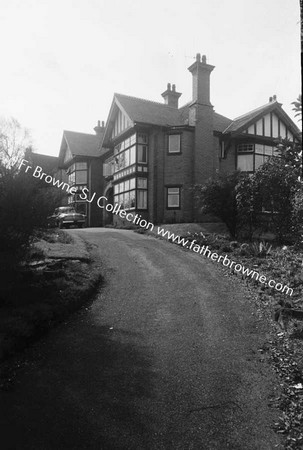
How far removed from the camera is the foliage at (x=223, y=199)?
17688 millimetres

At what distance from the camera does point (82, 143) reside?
3981cm

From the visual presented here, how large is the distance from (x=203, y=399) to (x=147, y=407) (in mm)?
788

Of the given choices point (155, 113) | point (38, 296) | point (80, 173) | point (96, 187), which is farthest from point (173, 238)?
point (80, 173)

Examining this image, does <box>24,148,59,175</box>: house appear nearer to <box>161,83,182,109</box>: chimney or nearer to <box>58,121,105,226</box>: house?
<box>58,121,105,226</box>: house

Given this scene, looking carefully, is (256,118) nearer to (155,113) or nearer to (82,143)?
(155,113)

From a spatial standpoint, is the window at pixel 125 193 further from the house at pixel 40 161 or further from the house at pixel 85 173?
the house at pixel 40 161

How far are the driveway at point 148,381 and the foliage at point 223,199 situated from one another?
8691 millimetres

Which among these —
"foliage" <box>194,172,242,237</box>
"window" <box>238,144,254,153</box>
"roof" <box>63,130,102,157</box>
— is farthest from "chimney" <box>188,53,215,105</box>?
"roof" <box>63,130,102,157</box>

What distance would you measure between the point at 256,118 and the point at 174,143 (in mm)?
7094

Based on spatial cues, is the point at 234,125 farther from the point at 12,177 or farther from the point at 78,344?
the point at 78,344

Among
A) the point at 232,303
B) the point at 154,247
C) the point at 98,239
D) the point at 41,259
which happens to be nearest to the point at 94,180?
the point at 98,239

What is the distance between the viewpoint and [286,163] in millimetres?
3430

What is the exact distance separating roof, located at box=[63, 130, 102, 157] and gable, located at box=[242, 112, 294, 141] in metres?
16.2

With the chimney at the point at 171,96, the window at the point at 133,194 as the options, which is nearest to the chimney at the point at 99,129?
the chimney at the point at 171,96
